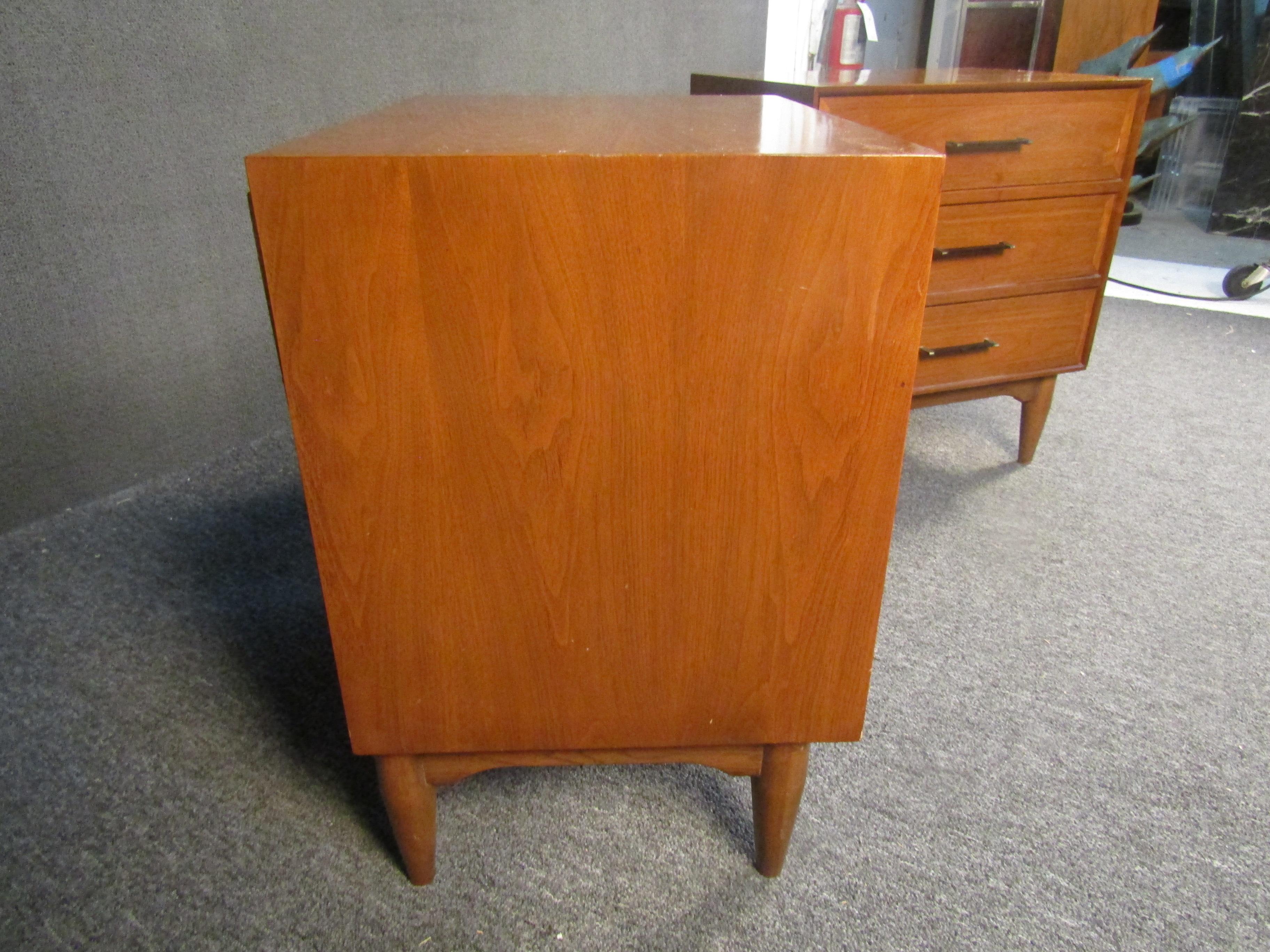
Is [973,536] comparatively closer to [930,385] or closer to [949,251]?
[930,385]

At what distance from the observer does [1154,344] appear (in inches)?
79.3

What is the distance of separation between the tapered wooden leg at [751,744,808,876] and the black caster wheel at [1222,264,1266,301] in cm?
221

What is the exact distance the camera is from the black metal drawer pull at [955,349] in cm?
126

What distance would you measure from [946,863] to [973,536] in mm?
608

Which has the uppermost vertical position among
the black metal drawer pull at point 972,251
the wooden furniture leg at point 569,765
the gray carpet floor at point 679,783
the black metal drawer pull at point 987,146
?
the black metal drawer pull at point 987,146

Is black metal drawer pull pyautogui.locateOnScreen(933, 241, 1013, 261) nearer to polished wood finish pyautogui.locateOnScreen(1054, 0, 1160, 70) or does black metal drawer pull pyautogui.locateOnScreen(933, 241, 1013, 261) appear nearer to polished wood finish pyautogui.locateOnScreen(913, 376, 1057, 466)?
polished wood finish pyautogui.locateOnScreen(913, 376, 1057, 466)

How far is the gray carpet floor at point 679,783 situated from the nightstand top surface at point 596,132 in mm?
600

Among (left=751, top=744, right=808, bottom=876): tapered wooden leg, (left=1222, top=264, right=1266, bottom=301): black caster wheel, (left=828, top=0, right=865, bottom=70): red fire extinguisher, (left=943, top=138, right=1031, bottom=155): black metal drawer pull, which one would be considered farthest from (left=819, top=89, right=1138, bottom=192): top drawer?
(left=1222, top=264, right=1266, bottom=301): black caster wheel

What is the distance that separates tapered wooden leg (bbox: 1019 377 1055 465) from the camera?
1415 mm

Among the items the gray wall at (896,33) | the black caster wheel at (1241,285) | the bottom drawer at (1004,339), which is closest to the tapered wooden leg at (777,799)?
the bottom drawer at (1004,339)

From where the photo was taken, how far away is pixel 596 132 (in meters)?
0.63

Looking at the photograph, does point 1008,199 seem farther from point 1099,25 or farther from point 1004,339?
point 1099,25

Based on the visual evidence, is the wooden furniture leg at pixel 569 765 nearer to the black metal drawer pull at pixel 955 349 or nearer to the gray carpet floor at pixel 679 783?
the gray carpet floor at pixel 679 783

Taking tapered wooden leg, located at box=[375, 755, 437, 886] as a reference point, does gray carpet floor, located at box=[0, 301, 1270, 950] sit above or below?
below
